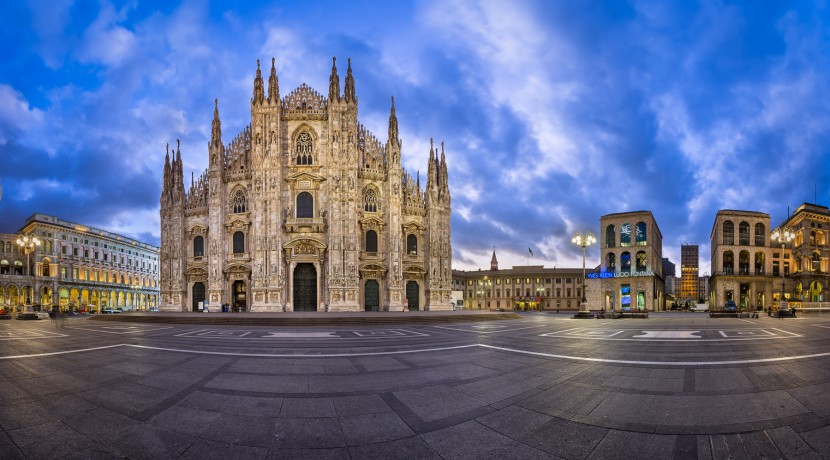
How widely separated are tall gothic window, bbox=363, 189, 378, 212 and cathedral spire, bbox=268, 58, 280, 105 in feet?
46.7

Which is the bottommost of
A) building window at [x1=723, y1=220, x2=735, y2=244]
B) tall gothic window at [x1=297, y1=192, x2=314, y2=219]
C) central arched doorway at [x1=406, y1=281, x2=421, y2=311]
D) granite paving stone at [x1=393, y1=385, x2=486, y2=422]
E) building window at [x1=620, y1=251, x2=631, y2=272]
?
central arched doorway at [x1=406, y1=281, x2=421, y2=311]

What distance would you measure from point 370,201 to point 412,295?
12302 mm

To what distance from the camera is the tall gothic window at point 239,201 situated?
152 ft

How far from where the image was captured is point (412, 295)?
48.5 meters

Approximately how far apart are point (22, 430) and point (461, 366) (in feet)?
25.4

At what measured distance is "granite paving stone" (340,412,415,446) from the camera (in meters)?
4.84

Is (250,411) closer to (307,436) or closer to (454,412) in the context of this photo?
(307,436)

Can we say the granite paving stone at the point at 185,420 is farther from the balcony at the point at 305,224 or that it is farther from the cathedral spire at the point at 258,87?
the cathedral spire at the point at 258,87

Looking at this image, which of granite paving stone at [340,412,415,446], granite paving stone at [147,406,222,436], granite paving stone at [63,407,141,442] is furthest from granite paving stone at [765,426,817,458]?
granite paving stone at [63,407,141,442]

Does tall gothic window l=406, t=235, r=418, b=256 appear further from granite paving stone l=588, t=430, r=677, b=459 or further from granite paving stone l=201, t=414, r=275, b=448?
granite paving stone l=588, t=430, r=677, b=459

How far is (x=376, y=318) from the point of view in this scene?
3105 cm

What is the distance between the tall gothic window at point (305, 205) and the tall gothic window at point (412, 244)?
38.7 ft

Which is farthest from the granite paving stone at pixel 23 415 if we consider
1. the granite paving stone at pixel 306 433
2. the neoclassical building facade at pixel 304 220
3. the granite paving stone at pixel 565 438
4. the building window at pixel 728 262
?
the building window at pixel 728 262

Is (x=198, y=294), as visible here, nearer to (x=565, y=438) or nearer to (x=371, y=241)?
(x=371, y=241)
